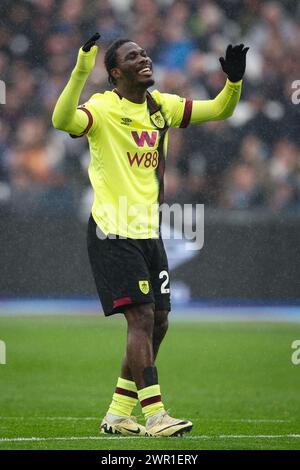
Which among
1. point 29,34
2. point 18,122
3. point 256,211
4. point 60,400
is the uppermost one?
point 29,34

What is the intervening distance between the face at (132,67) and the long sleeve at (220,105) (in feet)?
1.69

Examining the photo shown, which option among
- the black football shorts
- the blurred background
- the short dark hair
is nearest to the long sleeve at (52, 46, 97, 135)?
the short dark hair

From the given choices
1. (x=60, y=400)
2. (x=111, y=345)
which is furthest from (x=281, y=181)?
(x=60, y=400)

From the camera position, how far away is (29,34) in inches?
622

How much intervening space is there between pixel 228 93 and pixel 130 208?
3.31ft

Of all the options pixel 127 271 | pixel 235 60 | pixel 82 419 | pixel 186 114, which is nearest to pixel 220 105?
pixel 186 114

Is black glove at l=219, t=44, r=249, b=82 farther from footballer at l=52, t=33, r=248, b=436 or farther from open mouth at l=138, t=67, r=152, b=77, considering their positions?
open mouth at l=138, t=67, r=152, b=77

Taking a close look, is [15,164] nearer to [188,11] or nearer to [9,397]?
[188,11]

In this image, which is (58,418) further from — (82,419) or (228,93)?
(228,93)

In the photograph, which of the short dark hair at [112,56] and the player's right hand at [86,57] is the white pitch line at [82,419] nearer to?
the short dark hair at [112,56]

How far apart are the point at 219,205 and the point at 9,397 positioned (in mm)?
6872

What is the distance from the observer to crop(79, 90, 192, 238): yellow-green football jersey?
634 cm

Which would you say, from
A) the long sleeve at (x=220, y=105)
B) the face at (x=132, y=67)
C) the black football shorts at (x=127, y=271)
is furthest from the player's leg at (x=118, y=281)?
the long sleeve at (x=220, y=105)
